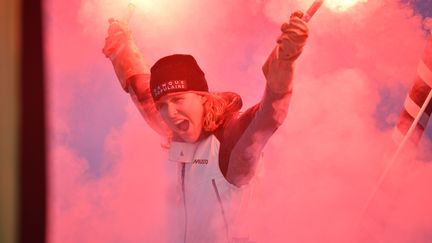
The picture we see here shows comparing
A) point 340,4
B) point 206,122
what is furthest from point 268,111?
point 340,4

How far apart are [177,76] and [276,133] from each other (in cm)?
39

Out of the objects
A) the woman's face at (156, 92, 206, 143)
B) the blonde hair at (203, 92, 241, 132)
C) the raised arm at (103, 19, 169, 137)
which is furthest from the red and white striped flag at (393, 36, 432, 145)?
the raised arm at (103, 19, 169, 137)

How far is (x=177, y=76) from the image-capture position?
179 centimetres

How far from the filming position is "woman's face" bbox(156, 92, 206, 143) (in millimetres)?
1786

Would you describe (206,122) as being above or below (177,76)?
below

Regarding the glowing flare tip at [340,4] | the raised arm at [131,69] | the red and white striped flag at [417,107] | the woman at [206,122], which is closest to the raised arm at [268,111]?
the woman at [206,122]

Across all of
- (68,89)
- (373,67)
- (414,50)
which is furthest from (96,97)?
(414,50)

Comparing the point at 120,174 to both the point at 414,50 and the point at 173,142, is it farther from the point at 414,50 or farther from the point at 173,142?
the point at 414,50

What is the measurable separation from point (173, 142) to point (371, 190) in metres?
0.69

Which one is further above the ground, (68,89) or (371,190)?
(68,89)

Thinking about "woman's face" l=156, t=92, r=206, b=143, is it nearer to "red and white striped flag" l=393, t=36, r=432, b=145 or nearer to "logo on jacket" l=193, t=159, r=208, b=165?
"logo on jacket" l=193, t=159, r=208, b=165

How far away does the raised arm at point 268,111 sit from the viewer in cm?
174

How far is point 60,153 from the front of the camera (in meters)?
1.80

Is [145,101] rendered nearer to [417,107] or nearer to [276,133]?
[276,133]
